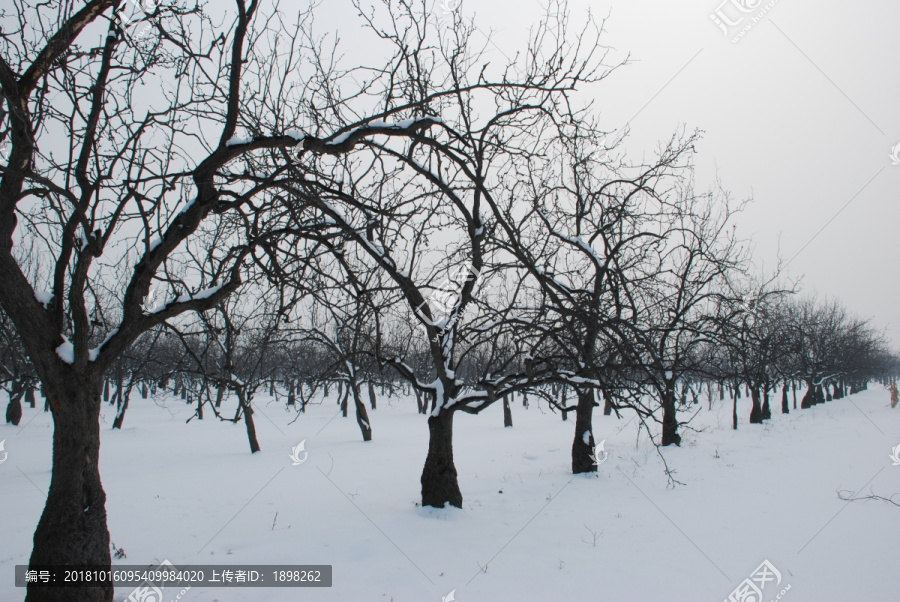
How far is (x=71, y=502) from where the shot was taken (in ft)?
12.6

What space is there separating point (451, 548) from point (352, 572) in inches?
53.7

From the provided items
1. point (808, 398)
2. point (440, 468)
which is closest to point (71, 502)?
point (440, 468)

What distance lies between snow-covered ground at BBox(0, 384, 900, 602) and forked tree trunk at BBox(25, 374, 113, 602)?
1039 millimetres

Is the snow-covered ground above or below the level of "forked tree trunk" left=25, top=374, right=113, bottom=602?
below

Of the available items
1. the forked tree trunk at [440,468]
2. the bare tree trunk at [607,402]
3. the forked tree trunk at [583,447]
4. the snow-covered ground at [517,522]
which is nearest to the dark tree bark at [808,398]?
the bare tree trunk at [607,402]

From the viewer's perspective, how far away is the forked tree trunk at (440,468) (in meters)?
7.63

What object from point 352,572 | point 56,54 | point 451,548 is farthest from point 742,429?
point 56,54

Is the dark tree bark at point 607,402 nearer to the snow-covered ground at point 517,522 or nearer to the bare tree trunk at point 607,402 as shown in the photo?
the bare tree trunk at point 607,402

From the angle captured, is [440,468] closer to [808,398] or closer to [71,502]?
[71,502]

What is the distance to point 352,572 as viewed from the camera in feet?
17.6

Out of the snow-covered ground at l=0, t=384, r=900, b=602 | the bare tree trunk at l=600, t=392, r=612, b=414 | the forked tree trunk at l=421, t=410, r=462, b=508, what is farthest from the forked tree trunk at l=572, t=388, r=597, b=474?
the forked tree trunk at l=421, t=410, r=462, b=508

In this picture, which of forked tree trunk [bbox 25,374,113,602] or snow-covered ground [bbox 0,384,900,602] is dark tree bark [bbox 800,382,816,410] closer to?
snow-covered ground [bbox 0,384,900,602]

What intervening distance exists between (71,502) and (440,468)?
4.81 m

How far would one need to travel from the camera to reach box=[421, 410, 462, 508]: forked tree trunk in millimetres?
7633
